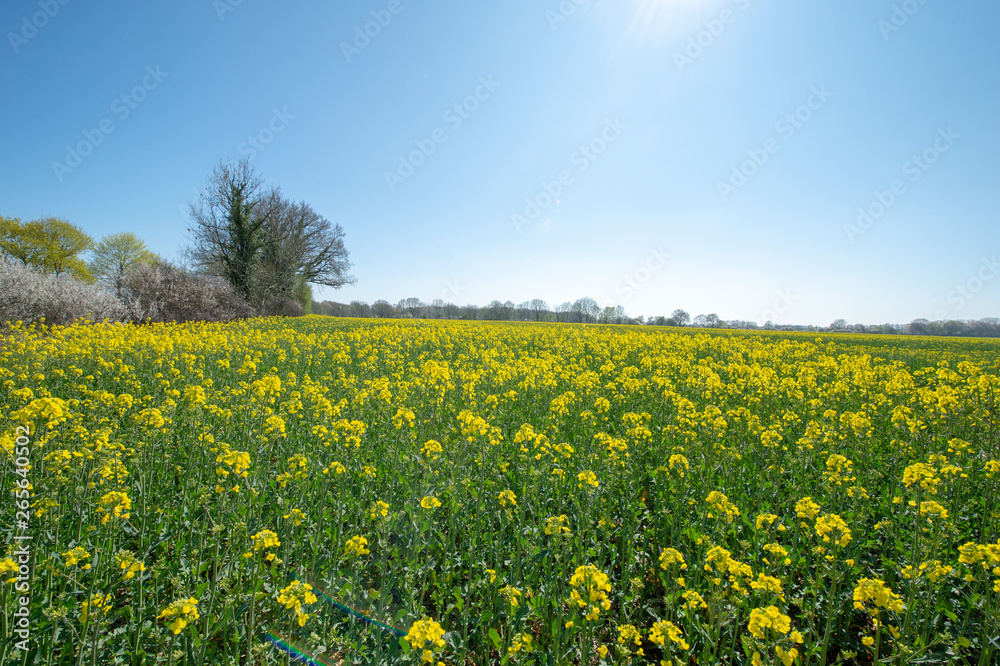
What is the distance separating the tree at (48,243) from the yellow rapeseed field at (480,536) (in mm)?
55618

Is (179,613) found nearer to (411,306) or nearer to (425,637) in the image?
(425,637)

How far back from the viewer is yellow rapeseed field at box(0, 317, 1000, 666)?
221 centimetres

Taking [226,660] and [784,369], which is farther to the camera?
[784,369]

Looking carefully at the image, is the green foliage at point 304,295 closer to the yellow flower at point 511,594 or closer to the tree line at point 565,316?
the tree line at point 565,316

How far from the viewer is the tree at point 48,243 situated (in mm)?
42781

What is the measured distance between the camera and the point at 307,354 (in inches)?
420

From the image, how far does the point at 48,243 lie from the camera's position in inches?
1753

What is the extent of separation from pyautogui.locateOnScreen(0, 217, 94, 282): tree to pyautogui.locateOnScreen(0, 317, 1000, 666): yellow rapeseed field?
2190 inches

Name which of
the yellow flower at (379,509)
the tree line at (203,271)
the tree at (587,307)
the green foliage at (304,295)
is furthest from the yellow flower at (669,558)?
the tree at (587,307)

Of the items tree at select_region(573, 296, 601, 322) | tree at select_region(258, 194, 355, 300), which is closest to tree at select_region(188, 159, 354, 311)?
tree at select_region(258, 194, 355, 300)

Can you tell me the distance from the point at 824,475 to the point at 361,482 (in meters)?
4.51

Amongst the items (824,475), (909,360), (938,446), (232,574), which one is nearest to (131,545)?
(232,574)

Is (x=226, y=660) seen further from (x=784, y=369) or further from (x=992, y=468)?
(x=784, y=369)

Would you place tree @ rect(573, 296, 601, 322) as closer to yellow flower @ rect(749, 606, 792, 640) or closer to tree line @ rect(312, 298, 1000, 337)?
tree line @ rect(312, 298, 1000, 337)
